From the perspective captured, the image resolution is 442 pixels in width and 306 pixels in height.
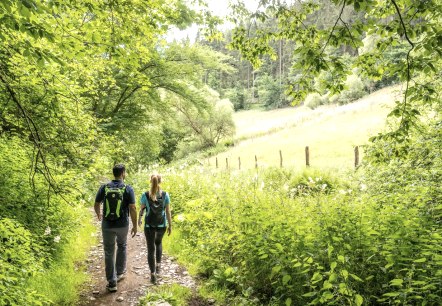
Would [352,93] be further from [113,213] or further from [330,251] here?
[330,251]

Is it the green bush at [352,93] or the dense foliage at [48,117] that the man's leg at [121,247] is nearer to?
the dense foliage at [48,117]

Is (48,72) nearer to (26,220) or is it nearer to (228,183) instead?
(26,220)

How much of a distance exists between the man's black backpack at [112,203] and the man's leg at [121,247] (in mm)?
278

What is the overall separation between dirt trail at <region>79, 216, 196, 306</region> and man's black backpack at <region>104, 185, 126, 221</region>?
4.36ft

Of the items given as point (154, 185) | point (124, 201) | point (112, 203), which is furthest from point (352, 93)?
point (112, 203)

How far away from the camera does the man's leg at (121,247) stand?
5.80m

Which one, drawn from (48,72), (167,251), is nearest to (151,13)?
(48,72)

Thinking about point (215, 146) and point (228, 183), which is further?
point (215, 146)

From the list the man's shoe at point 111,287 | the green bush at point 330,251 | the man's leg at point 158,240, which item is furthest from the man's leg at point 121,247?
the green bush at point 330,251

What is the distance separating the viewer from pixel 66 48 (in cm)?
427

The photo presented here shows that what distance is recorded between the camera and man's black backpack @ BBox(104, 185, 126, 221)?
5.63m

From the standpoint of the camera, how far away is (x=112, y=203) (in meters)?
5.63

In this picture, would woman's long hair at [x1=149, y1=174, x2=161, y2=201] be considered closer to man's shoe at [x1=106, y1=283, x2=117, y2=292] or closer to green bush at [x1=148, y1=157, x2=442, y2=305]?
green bush at [x1=148, y1=157, x2=442, y2=305]

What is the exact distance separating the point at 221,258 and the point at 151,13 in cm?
477
